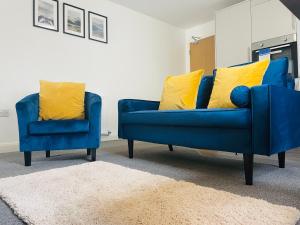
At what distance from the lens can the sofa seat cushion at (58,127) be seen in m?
1.91

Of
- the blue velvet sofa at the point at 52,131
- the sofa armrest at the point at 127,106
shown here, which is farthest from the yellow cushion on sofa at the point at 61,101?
the sofa armrest at the point at 127,106

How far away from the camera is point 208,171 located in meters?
1.65

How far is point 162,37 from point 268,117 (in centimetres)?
382

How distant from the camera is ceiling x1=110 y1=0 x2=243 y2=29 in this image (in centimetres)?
392

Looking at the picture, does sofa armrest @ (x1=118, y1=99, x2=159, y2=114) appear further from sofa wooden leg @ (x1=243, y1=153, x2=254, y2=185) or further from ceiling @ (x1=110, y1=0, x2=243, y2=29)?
ceiling @ (x1=110, y1=0, x2=243, y2=29)

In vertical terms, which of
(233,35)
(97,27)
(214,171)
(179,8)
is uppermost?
(179,8)

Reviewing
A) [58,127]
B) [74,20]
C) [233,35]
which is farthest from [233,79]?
[74,20]

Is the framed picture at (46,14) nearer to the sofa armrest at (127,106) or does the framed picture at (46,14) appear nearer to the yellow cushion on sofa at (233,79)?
the sofa armrest at (127,106)

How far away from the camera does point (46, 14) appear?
3139 mm

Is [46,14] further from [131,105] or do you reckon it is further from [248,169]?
[248,169]

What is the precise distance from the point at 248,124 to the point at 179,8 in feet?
11.4

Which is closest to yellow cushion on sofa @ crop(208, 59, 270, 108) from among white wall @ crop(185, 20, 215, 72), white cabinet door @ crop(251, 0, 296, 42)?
white cabinet door @ crop(251, 0, 296, 42)

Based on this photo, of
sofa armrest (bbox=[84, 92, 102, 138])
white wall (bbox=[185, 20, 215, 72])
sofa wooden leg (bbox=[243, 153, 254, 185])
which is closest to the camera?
sofa wooden leg (bbox=[243, 153, 254, 185])

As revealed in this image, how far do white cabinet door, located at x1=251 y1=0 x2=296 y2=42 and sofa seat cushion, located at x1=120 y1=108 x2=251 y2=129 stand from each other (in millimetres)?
2501
